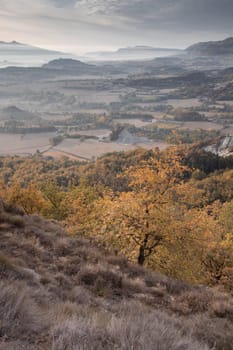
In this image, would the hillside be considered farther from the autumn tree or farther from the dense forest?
the dense forest

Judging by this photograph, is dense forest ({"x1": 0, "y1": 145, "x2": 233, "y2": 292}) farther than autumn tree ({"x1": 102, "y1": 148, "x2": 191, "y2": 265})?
Yes

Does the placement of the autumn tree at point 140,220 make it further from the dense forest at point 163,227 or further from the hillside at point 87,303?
the hillside at point 87,303

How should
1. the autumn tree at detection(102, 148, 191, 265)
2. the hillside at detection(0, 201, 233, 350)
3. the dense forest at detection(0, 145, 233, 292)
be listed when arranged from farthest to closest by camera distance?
the dense forest at detection(0, 145, 233, 292)
the autumn tree at detection(102, 148, 191, 265)
the hillside at detection(0, 201, 233, 350)

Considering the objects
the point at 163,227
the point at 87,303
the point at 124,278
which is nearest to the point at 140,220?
the point at 163,227

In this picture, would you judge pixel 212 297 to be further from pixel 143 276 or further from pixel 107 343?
pixel 107 343

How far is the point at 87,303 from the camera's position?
7797mm

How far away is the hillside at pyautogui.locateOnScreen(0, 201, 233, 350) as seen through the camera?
4.56 meters

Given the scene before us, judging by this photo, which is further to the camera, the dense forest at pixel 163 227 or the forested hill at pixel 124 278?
the dense forest at pixel 163 227

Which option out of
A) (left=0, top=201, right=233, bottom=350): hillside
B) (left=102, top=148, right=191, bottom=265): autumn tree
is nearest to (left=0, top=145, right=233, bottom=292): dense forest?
(left=102, top=148, right=191, bottom=265): autumn tree

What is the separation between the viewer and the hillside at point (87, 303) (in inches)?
Result: 180

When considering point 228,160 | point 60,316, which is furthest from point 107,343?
point 228,160

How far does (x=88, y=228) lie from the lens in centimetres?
2041

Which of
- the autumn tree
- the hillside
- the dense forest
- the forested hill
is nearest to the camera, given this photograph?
the hillside

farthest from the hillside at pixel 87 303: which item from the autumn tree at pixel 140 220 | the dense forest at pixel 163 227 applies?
the dense forest at pixel 163 227
